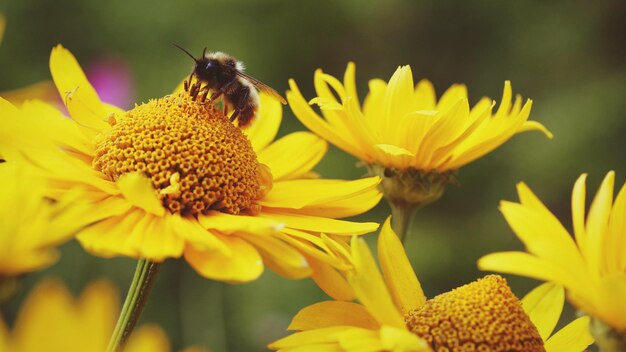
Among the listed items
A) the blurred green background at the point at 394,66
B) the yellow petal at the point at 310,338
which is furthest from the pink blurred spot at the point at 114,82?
the yellow petal at the point at 310,338

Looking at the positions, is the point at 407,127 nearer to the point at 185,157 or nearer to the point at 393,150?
the point at 393,150

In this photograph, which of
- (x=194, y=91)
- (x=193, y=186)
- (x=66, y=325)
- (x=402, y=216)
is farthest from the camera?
(x=402, y=216)

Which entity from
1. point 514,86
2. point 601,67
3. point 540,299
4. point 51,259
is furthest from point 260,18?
point 51,259

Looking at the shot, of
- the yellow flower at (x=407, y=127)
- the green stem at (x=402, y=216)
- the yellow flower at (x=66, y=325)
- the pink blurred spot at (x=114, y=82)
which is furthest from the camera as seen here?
the pink blurred spot at (x=114, y=82)

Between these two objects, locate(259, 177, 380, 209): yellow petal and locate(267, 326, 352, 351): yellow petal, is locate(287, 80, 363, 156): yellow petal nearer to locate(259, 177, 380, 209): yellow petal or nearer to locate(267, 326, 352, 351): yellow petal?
locate(259, 177, 380, 209): yellow petal

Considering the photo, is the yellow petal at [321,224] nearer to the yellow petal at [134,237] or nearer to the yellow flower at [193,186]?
the yellow flower at [193,186]

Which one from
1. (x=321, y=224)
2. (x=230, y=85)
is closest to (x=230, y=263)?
(x=321, y=224)
